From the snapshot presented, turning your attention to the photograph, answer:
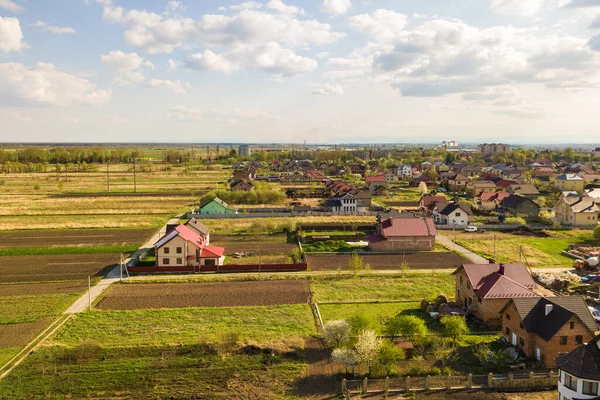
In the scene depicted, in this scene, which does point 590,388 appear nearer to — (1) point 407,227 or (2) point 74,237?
(1) point 407,227

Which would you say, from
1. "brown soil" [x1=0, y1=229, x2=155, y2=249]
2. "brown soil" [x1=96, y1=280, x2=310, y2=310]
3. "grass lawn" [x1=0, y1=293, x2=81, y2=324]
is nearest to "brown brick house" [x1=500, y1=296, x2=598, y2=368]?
"brown soil" [x1=96, y1=280, x2=310, y2=310]

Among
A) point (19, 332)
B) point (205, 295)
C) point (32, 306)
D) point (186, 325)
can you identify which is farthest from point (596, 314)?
point (32, 306)

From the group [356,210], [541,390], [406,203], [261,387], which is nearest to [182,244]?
[261,387]

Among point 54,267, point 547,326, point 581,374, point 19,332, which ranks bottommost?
point 19,332

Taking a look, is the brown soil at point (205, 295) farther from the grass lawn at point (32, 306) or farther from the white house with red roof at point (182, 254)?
the white house with red roof at point (182, 254)

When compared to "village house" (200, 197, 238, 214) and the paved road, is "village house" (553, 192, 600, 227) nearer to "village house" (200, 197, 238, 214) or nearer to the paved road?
the paved road

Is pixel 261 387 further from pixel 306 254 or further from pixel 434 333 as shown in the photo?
pixel 306 254
